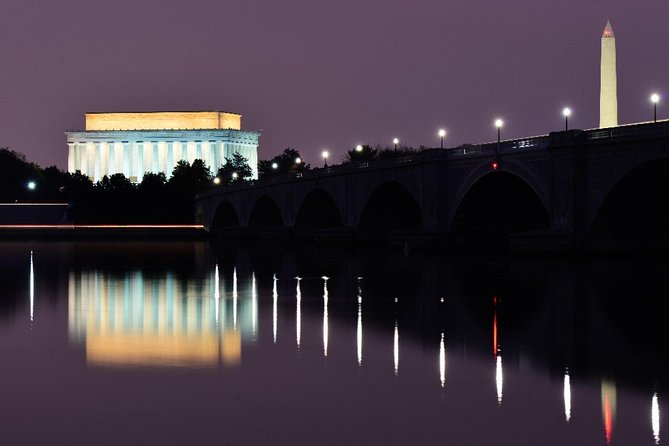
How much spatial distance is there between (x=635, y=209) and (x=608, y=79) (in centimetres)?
3077

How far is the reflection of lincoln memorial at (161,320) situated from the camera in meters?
25.6

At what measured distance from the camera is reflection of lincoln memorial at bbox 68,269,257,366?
2558 centimetres

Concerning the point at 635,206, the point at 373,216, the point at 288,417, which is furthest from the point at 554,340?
the point at 373,216

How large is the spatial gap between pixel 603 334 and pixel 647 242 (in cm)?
3724

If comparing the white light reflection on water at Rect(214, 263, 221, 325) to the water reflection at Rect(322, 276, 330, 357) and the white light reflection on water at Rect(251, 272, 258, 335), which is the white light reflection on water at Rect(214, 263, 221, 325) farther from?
the water reflection at Rect(322, 276, 330, 357)

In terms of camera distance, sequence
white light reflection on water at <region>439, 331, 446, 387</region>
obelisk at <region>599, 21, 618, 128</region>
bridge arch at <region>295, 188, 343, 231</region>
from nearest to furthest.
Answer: white light reflection on water at <region>439, 331, 446, 387</region>
obelisk at <region>599, 21, 618, 128</region>
bridge arch at <region>295, 188, 343, 231</region>

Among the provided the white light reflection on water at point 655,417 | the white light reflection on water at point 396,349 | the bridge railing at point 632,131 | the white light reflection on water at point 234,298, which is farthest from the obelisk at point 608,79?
the white light reflection on water at point 655,417

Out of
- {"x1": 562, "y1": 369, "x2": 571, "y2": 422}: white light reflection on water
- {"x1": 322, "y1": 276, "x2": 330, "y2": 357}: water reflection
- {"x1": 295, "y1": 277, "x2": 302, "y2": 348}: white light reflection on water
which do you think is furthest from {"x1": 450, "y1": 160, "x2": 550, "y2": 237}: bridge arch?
{"x1": 562, "y1": 369, "x2": 571, "y2": 422}: white light reflection on water

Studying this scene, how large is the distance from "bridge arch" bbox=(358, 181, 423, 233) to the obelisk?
54.3ft

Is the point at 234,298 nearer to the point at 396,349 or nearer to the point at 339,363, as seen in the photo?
the point at 396,349

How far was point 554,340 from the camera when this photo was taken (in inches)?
1097

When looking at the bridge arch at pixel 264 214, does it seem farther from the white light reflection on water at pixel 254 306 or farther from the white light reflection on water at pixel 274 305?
the white light reflection on water at pixel 274 305

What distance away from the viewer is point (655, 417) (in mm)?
18281

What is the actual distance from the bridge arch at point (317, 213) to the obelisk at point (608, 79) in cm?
3166
